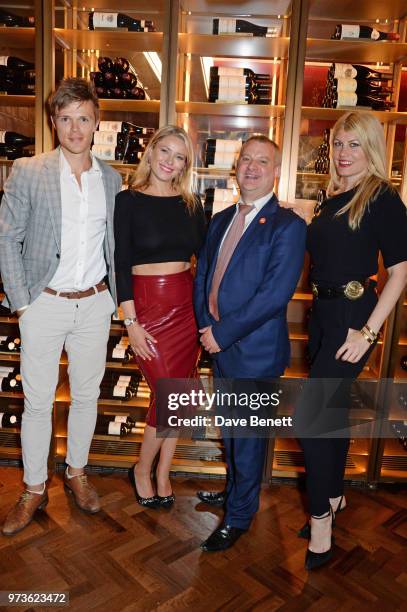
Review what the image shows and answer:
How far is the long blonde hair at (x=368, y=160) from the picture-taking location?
1.78 metres

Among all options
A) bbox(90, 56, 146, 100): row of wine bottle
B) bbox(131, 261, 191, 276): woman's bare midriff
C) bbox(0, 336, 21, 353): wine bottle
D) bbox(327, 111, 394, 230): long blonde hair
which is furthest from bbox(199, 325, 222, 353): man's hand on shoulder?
bbox(90, 56, 146, 100): row of wine bottle

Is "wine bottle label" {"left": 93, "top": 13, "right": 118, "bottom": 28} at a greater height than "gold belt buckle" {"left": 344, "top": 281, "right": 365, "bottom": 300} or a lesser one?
greater

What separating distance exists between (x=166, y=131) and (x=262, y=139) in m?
0.41

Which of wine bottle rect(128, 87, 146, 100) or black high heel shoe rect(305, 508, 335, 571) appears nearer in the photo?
black high heel shoe rect(305, 508, 335, 571)

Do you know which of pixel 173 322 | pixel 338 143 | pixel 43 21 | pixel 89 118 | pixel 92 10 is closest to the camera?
pixel 338 143

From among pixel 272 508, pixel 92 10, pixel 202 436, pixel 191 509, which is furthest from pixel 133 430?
pixel 92 10

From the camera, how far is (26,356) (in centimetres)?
213

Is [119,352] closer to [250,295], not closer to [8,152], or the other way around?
[250,295]

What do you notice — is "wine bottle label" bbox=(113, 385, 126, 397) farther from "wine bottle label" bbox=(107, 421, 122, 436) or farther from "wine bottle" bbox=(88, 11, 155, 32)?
"wine bottle" bbox=(88, 11, 155, 32)

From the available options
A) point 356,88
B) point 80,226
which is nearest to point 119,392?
point 80,226

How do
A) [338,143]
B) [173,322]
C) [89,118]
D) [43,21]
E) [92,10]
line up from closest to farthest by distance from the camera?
1. [338,143]
2. [89,118]
3. [173,322]
4. [43,21]
5. [92,10]

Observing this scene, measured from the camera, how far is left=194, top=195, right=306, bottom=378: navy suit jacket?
1.87 m

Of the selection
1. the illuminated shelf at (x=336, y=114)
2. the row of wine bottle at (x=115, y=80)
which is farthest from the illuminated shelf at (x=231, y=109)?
the row of wine bottle at (x=115, y=80)

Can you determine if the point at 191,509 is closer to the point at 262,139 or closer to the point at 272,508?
the point at 272,508
